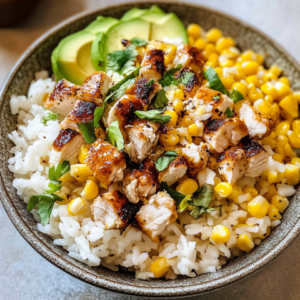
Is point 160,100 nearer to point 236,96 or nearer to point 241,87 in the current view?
point 236,96

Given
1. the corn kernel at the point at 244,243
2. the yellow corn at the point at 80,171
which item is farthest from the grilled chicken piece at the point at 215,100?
the yellow corn at the point at 80,171

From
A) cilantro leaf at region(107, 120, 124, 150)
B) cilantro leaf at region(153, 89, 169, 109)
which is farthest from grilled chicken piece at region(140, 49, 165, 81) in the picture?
cilantro leaf at region(107, 120, 124, 150)

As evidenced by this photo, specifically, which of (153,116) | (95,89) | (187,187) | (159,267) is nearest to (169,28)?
(95,89)

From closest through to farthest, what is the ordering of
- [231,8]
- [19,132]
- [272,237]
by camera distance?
[272,237], [19,132], [231,8]

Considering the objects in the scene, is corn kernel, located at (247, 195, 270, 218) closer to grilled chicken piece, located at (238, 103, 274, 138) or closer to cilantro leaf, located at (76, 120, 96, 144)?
grilled chicken piece, located at (238, 103, 274, 138)

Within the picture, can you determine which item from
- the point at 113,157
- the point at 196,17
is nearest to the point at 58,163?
the point at 113,157

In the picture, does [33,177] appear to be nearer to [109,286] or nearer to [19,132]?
[19,132]

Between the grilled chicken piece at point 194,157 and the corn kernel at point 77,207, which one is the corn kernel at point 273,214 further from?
the corn kernel at point 77,207
